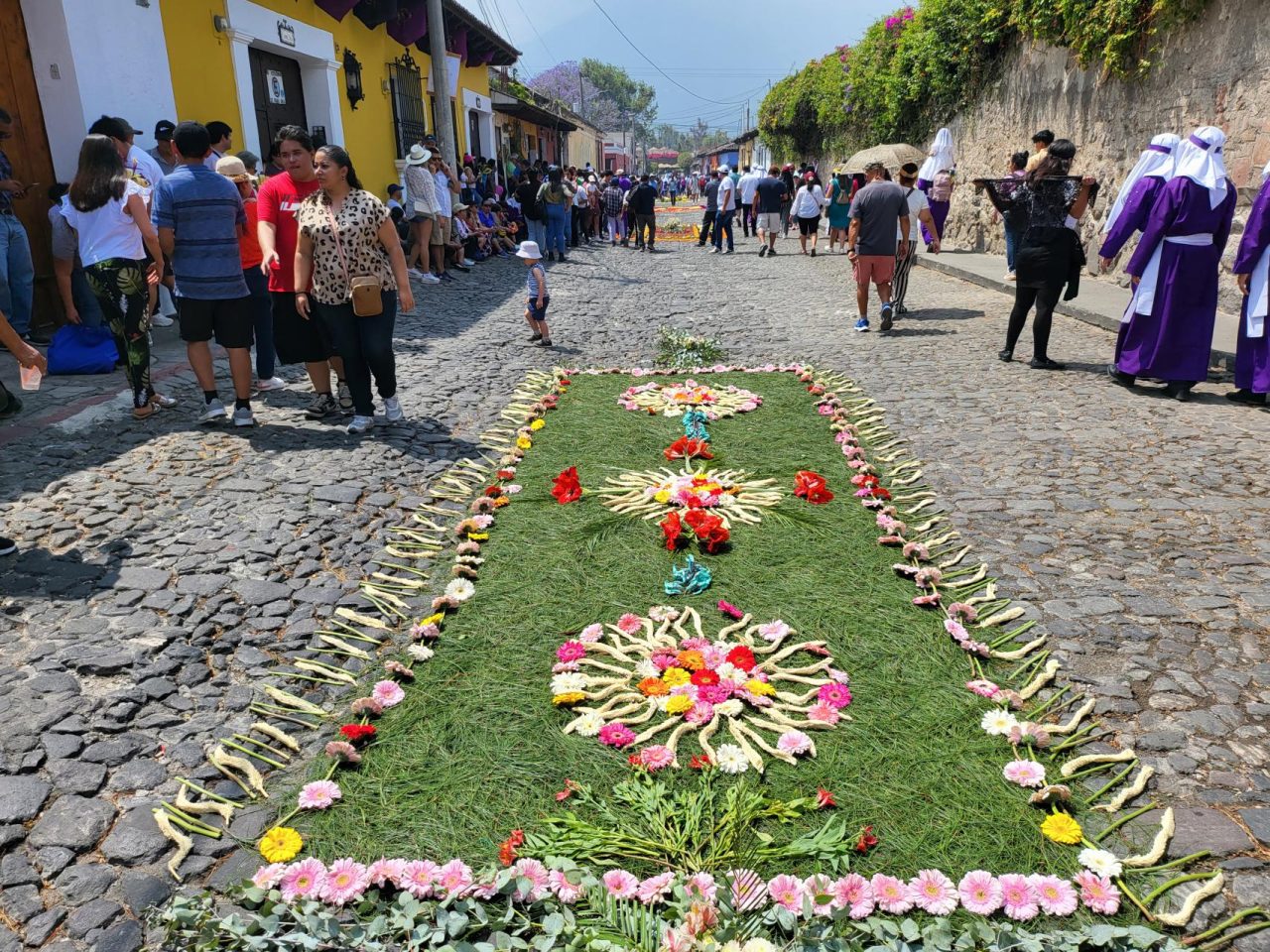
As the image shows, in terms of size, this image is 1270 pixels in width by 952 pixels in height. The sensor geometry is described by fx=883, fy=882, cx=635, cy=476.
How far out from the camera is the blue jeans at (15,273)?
279 inches

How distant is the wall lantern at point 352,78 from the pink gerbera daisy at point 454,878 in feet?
47.0

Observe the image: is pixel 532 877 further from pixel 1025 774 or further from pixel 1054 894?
pixel 1025 774

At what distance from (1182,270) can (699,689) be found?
18.8 feet

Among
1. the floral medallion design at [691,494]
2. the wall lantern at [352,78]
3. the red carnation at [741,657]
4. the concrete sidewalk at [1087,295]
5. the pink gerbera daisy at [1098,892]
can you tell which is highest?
the wall lantern at [352,78]

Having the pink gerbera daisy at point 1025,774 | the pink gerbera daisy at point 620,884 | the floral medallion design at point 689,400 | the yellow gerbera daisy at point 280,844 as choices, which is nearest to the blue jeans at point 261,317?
the floral medallion design at point 689,400

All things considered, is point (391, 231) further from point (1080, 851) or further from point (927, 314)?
point (927, 314)

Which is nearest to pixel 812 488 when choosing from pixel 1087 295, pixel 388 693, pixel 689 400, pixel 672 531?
pixel 672 531

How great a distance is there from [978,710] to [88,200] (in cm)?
561

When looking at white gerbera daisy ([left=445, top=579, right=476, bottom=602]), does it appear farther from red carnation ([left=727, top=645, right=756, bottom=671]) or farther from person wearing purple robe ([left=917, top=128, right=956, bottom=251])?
person wearing purple robe ([left=917, top=128, right=956, bottom=251])

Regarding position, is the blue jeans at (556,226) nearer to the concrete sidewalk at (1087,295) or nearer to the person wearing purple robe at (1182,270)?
the concrete sidewalk at (1087,295)

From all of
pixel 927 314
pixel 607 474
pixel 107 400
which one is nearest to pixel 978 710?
pixel 607 474

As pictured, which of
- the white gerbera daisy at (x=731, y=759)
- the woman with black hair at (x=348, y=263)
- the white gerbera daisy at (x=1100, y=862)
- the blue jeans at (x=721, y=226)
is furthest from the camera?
the blue jeans at (x=721, y=226)

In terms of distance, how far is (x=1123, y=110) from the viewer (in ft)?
37.6

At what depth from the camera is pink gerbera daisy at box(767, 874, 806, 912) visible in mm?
2123
